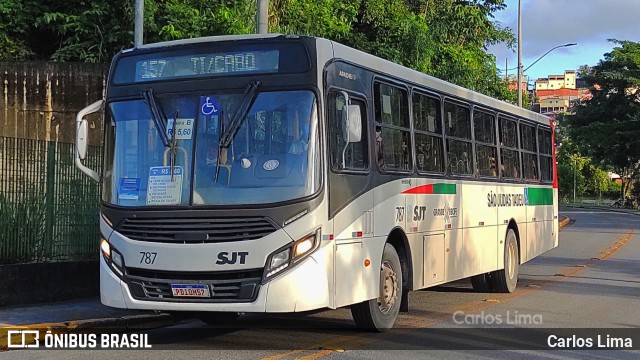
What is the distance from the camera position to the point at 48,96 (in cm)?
1524

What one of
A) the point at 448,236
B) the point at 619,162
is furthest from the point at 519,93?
the point at 619,162

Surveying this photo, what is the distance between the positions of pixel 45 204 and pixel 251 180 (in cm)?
542

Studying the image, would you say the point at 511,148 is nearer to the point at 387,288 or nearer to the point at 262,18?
the point at 262,18

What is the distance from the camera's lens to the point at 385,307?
32.4 ft

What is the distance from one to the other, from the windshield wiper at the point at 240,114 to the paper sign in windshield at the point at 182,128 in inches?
15.6

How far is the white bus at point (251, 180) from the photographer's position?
325 inches

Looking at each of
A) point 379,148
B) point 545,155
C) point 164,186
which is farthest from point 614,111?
point 164,186

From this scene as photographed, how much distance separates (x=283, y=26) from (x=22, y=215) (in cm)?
966

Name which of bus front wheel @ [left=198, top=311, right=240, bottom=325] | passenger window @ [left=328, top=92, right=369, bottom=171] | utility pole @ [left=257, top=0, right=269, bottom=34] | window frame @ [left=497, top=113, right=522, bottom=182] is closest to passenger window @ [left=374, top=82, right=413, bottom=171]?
passenger window @ [left=328, top=92, right=369, bottom=171]

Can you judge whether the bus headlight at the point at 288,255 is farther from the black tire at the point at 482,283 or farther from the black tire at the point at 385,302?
the black tire at the point at 482,283

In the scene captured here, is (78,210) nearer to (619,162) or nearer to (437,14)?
(437,14)

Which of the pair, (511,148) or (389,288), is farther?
(511,148)

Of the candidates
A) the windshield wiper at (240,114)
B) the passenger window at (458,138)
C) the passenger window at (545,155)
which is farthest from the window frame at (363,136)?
the passenger window at (545,155)

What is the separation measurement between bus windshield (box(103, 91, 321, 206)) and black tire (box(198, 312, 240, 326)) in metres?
1.87
